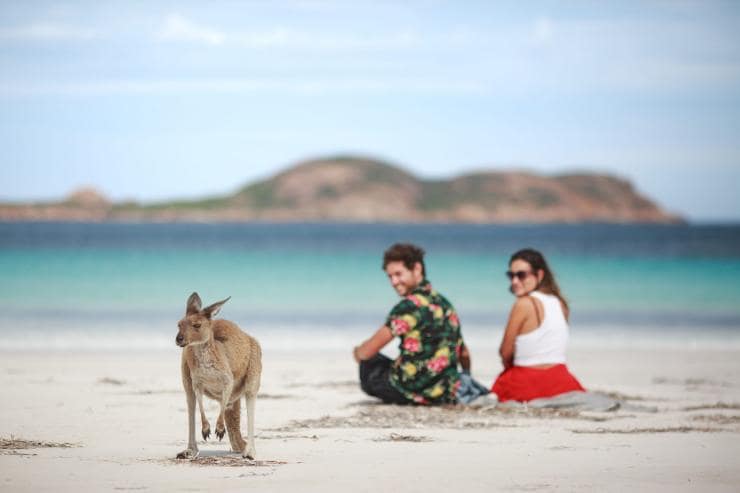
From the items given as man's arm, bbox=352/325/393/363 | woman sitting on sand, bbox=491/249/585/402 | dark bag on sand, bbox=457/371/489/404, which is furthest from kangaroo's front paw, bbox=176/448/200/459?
woman sitting on sand, bbox=491/249/585/402

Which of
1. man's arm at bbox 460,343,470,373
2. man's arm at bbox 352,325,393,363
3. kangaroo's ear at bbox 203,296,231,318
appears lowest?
man's arm at bbox 460,343,470,373

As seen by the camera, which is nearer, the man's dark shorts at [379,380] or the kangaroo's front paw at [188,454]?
the kangaroo's front paw at [188,454]

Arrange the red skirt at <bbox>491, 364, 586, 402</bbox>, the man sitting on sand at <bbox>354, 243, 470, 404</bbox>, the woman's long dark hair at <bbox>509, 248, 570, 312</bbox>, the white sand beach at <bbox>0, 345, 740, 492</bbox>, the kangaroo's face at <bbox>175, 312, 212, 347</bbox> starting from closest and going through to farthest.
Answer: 1. the kangaroo's face at <bbox>175, 312, 212, 347</bbox>
2. the white sand beach at <bbox>0, 345, 740, 492</bbox>
3. the man sitting on sand at <bbox>354, 243, 470, 404</bbox>
4. the woman's long dark hair at <bbox>509, 248, 570, 312</bbox>
5. the red skirt at <bbox>491, 364, 586, 402</bbox>

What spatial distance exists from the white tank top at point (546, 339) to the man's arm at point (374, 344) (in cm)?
107

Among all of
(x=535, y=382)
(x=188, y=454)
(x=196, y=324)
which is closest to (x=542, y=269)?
(x=535, y=382)

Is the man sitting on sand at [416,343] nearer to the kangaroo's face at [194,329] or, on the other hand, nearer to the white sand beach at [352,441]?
the white sand beach at [352,441]

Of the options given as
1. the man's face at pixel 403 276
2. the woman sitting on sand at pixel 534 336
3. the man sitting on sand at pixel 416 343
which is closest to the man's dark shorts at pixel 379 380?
the man sitting on sand at pixel 416 343

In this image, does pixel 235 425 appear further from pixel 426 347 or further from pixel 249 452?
pixel 426 347

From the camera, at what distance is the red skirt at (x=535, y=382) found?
29.7 ft

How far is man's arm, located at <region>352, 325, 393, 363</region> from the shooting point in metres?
8.62

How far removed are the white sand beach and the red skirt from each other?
254mm

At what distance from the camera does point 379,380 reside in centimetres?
920

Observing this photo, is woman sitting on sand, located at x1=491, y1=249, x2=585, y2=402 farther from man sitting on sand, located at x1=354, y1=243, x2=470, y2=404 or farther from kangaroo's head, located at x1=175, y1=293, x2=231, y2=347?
kangaroo's head, located at x1=175, y1=293, x2=231, y2=347

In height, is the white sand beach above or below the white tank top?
below
